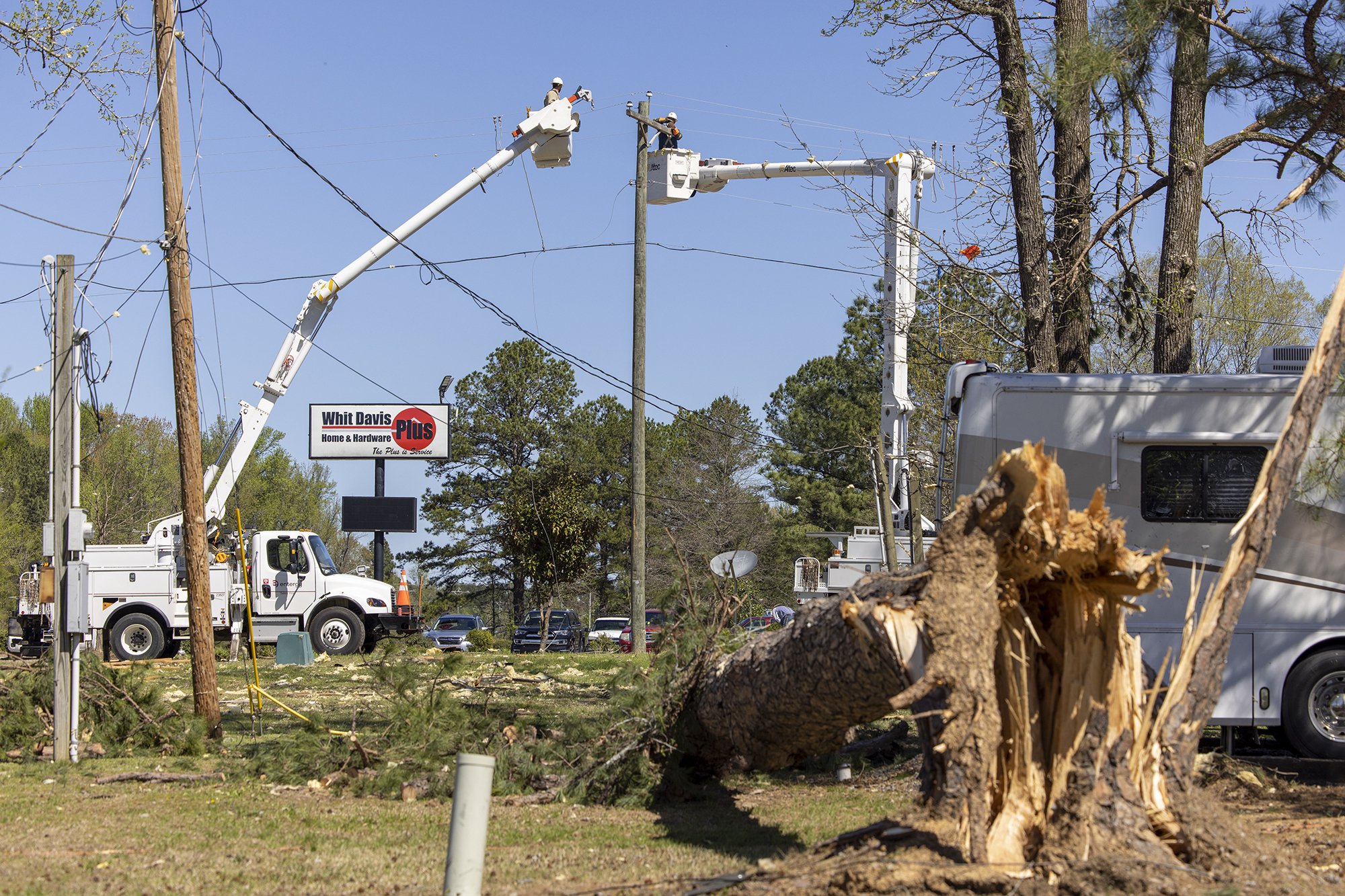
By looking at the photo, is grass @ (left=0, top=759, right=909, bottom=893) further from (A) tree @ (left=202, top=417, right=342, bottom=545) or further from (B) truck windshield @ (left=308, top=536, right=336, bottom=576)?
(A) tree @ (left=202, top=417, right=342, bottom=545)

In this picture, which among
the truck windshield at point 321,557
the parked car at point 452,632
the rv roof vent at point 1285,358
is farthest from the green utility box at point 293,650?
the rv roof vent at point 1285,358

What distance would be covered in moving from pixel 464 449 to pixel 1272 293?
90.0 feet

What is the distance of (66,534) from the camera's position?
9.23m

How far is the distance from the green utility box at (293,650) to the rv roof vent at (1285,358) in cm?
1400

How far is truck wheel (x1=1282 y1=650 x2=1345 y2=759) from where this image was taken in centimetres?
882

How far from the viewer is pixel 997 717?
4734 mm

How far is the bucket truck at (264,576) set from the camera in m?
19.1

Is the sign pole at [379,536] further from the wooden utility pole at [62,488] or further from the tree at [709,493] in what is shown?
the wooden utility pole at [62,488]

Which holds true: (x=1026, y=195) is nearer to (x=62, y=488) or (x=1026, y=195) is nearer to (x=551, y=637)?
(x=62, y=488)

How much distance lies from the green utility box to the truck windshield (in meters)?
3.57

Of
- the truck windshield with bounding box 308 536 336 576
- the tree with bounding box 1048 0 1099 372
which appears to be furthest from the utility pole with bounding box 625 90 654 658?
the tree with bounding box 1048 0 1099 372

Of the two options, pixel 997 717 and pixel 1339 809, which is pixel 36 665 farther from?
pixel 1339 809

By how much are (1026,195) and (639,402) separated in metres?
8.96

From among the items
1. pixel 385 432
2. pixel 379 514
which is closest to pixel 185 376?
pixel 379 514
